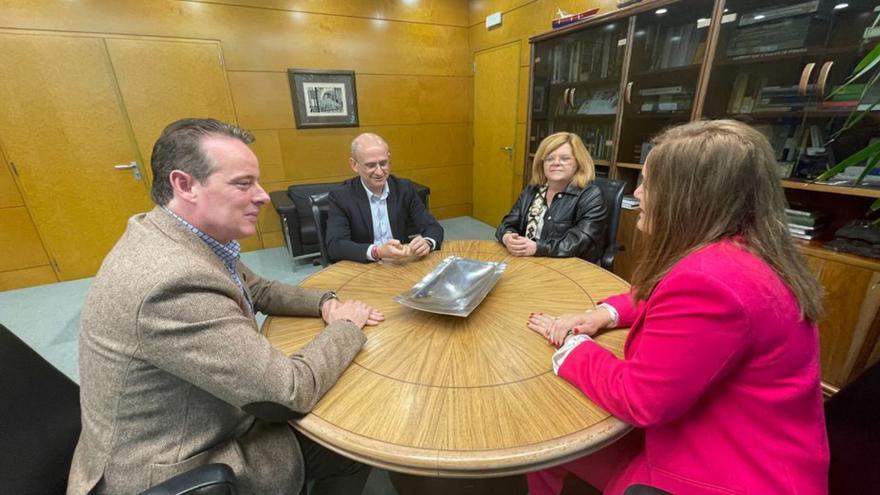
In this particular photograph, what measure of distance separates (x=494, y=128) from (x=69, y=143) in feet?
14.3

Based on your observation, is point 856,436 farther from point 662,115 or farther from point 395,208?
point 662,115

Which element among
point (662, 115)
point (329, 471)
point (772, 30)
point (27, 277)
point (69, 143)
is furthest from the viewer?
point (27, 277)

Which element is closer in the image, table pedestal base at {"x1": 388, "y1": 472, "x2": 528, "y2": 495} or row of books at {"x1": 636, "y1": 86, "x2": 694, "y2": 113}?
table pedestal base at {"x1": 388, "y1": 472, "x2": 528, "y2": 495}

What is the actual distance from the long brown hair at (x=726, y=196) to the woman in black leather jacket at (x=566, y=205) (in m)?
0.94

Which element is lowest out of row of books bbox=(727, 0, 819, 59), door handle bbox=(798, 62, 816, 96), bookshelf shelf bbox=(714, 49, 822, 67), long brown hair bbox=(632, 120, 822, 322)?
long brown hair bbox=(632, 120, 822, 322)

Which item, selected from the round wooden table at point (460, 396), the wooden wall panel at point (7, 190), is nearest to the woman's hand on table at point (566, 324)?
the round wooden table at point (460, 396)

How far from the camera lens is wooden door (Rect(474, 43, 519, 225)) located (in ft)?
13.3

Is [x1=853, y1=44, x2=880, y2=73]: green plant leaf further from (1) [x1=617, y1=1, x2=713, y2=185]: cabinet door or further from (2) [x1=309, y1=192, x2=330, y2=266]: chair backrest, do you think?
(2) [x1=309, y1=192, x2=330, y2=266]: chair backrest

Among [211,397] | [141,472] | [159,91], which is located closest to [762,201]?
[211,397]

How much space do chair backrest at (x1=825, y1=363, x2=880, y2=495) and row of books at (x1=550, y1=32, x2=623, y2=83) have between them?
2.49 m

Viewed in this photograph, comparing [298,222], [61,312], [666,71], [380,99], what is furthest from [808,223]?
[61,312]

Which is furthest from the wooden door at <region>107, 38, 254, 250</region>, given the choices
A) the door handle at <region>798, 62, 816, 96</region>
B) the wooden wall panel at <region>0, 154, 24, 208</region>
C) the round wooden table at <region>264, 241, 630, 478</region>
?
the door handle at <region>798, 62, 816, 96</region>

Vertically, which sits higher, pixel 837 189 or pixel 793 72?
pixel 793 72

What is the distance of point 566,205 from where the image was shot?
1.97 m
